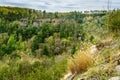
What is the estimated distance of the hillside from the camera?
23.6ft

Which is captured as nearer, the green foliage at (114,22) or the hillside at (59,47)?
the hillside at (59,47)

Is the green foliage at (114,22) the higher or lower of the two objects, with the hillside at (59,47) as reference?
higher

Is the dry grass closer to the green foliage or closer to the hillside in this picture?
the hillside

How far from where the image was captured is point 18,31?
108625 mm

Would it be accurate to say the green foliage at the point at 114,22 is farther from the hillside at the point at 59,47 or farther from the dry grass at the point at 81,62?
the dry grass at the point at 81,62

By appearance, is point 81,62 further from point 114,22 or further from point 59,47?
point 59,47

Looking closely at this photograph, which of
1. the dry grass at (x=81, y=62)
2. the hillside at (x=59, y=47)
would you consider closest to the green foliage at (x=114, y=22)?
the hillside at (x=59, y=47)

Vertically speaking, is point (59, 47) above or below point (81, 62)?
below

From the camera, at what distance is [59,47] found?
98.1 m

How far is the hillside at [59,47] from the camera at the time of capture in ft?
23.6

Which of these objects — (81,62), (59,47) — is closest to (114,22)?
(81,62)

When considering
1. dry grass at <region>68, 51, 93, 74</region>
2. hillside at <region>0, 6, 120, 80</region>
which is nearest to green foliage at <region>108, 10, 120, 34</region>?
hillside at <region>0, 6, 120, 80</region>

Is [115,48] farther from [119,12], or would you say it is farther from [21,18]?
[21,18]

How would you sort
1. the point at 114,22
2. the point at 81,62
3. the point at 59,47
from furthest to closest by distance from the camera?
the point at 59,47
the point at 114,22
the point at 81,62
